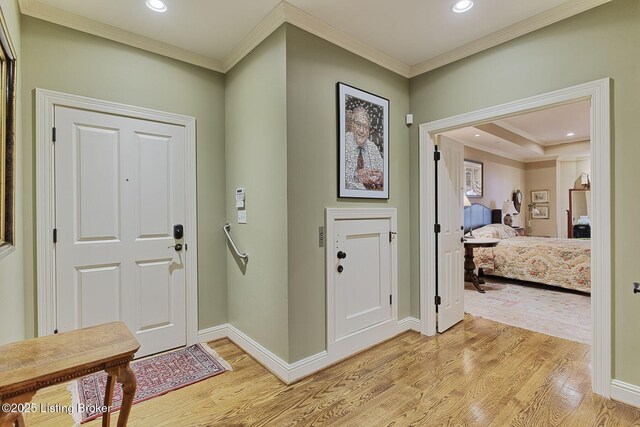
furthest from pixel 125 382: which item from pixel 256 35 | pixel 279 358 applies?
pixel 256 35

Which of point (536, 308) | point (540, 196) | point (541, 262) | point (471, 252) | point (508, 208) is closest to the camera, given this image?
point (536, 308)

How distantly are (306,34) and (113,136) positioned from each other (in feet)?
5.59

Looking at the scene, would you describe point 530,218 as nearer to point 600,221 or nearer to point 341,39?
point 600,221

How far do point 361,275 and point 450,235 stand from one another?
114cm

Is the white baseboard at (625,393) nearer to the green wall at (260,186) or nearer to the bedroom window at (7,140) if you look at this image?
the green wall at (260,186)

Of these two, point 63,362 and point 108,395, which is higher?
point 63,362

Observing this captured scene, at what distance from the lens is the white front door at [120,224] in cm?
231

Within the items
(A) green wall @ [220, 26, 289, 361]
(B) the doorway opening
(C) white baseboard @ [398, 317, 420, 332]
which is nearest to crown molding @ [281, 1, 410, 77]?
(A) green wall @ [220, 26, 289, 361]

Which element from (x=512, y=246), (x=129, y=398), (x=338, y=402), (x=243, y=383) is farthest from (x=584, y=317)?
(x=129, y=398)

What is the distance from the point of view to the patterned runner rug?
203 centimetres

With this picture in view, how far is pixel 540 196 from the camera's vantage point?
26.9 ft

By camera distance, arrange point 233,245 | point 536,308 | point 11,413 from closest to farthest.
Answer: point 11,413, point 233,245, point 536,308

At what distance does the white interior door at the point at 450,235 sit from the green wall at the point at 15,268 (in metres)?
3.15

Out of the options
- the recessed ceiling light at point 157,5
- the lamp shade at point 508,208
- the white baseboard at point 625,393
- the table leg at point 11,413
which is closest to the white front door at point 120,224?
the recessed ceiling light at point 157,5
